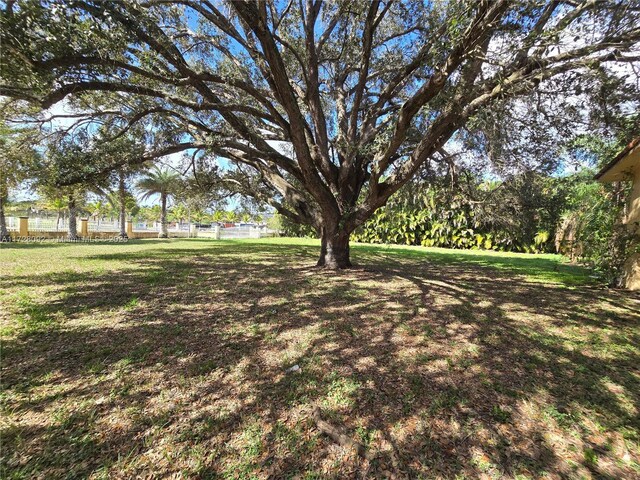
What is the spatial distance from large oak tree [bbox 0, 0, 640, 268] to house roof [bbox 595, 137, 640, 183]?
2.23 m

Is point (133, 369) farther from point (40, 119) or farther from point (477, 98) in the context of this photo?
point (40, 119)

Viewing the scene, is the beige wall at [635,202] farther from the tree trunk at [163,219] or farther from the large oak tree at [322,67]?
the tree trunk at [163,219]

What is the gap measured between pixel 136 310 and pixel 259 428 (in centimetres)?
323

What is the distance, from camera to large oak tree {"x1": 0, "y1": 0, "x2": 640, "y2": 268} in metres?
3.64

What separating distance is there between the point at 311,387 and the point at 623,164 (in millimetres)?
8231

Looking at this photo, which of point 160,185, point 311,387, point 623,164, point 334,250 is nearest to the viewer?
point 311,387

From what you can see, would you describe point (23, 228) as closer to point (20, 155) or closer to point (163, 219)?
point (163, 219)

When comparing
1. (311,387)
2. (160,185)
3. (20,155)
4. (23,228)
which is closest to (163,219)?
(160,185)

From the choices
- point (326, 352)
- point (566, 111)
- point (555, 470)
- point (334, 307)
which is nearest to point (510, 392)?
point (555, 470)

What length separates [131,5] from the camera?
3.94 meters

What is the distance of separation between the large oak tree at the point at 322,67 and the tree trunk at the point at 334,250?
3 cm

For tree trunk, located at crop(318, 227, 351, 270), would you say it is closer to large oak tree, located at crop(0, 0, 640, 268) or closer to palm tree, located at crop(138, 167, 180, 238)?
large oak tree, located at crop(0, 0, 640, 268)

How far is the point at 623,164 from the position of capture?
20.6 ft

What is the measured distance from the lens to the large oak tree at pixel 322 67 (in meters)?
3.64
